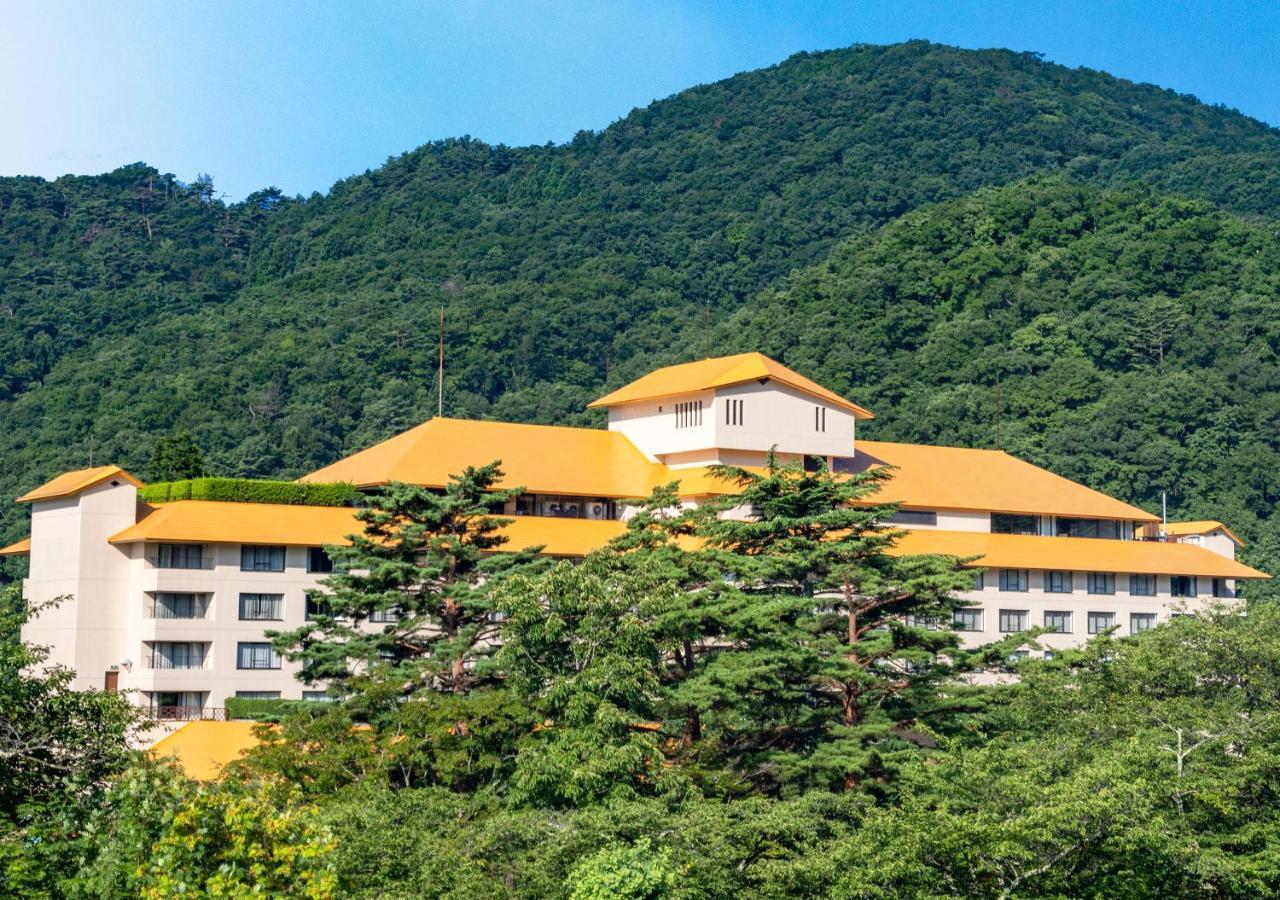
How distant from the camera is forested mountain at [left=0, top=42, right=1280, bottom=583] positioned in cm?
10075

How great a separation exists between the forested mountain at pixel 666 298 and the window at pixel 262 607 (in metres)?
41.5

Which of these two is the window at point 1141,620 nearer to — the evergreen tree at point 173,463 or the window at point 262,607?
the window at point 262,607

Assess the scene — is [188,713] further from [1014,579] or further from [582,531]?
[1014,579]

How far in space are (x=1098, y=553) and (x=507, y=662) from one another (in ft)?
108

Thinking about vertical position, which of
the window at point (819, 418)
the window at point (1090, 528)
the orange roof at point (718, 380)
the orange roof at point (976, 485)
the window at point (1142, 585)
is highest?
Answer: the orange roof at point (718, 380)

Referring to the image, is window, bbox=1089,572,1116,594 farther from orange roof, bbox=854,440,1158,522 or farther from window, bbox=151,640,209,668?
window, bbox=151,640,209,668

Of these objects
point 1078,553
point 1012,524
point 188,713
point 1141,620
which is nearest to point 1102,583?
point 1078,553

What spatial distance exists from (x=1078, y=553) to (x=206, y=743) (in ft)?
110

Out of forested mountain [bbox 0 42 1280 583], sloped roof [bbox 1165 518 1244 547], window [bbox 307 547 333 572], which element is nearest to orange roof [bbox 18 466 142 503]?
window [bbox 307 547 333 572]

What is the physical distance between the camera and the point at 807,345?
349 feet

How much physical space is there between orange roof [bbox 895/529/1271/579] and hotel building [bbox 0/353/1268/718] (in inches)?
3.6

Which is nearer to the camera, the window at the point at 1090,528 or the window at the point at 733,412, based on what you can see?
the window at the point at 733,412

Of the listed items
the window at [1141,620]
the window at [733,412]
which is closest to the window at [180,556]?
the window at [733,412]

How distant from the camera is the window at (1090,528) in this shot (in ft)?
222
